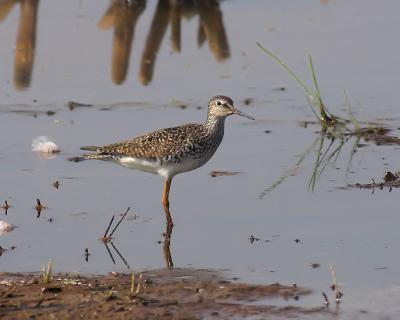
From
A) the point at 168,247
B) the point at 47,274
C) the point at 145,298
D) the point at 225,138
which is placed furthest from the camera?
the point at 225,138

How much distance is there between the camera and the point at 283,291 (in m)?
9.11

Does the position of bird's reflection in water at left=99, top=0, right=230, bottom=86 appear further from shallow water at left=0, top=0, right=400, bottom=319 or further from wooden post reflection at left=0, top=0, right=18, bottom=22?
wooden post reflection at left=0, top=0, right=18, bottom=22

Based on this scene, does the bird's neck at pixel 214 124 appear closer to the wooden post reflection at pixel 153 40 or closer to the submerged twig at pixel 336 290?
the submerged twig at pixel 336 290

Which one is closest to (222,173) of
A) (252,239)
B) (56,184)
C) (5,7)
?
(56,184)

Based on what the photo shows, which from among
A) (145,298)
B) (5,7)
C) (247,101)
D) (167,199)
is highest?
(5,7)

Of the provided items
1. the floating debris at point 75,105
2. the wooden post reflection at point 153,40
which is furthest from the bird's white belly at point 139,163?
the wooden post reflection at point 153,40

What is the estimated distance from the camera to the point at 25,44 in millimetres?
17922

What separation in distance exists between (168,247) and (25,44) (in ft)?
26.5

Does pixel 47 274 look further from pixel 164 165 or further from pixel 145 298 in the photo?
pixel 164 165

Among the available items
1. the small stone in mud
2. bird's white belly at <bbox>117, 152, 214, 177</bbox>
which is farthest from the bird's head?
the small stone in mud

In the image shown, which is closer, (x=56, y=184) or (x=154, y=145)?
(x=154, y=145)

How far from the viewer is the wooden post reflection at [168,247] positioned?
Result: 32.8ft

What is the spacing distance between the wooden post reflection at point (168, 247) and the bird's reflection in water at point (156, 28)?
5621 millimetres

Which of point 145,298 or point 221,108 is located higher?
point 221,108
